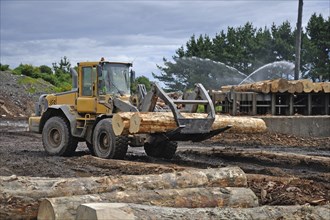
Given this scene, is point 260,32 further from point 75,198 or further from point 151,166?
point 75,198

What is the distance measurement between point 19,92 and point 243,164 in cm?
2978

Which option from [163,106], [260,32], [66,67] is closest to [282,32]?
[260,32]

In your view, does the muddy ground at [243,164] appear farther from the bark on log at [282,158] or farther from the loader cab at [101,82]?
the loader cab at [101,82]

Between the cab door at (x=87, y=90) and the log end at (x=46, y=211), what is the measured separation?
8.72 m

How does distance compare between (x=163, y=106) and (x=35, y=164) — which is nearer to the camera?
(x=35, y=164)

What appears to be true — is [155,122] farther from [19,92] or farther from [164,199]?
[19,92]

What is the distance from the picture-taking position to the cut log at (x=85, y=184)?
7660 millimetres

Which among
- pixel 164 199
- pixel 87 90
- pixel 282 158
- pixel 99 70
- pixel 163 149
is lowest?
pixel 282 158

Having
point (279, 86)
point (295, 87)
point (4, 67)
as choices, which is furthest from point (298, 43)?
point (4, 67)

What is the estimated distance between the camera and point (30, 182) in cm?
827

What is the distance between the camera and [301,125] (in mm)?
23219

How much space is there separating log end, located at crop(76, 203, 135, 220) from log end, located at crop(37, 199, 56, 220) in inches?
23.0

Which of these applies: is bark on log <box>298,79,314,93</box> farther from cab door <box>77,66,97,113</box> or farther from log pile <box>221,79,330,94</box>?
cab door <box>77,66,97,113</box>

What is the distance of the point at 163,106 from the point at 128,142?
A: 1.47 m
